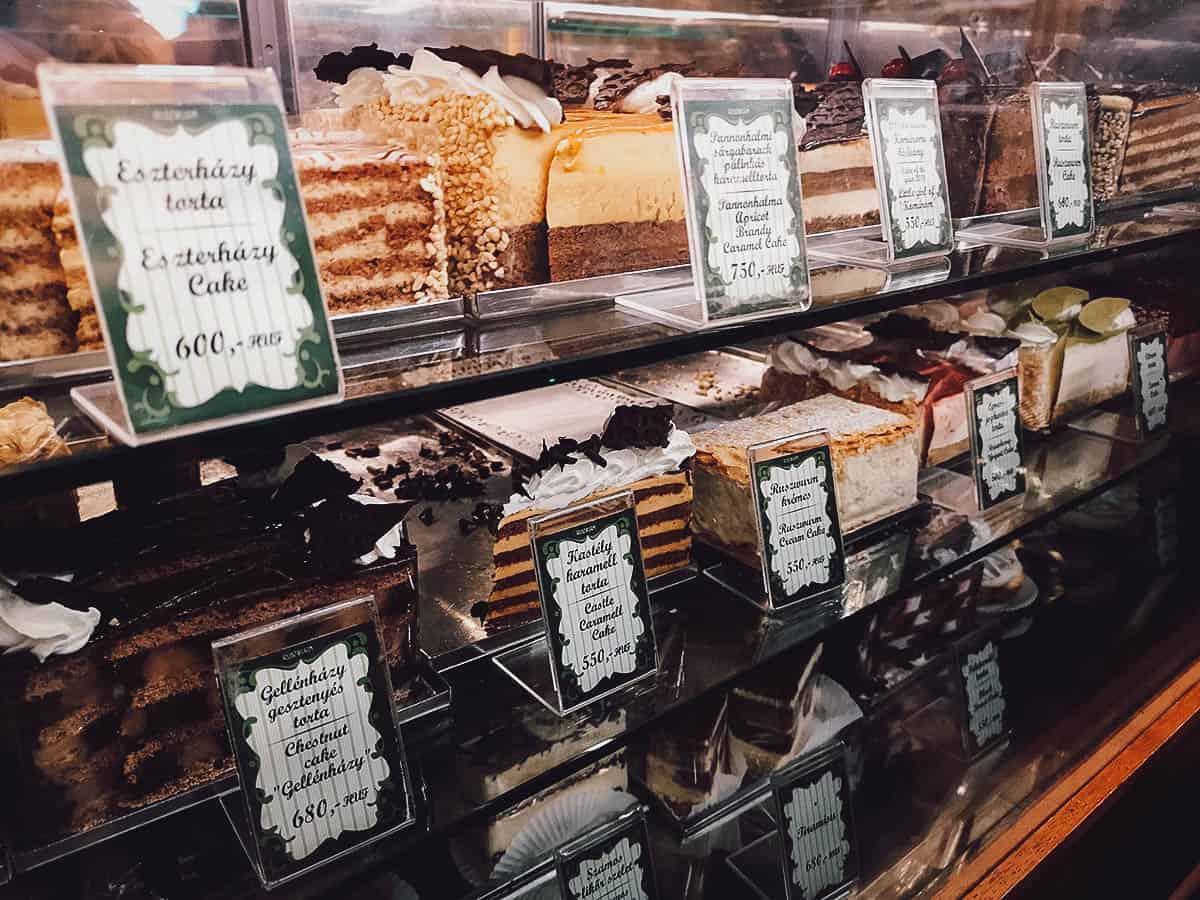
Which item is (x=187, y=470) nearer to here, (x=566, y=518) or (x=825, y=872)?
(x=566, y=518)

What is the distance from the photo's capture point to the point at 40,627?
3.37 ft

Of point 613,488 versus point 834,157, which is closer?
point 613,488

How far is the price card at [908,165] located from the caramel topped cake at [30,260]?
1123mm

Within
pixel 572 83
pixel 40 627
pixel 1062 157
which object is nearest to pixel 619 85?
pixel 572 83

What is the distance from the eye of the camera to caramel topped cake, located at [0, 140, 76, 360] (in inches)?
38.7

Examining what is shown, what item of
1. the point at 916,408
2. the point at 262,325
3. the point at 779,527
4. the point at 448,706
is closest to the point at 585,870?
the point at 448,706

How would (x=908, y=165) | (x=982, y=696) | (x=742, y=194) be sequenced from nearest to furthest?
(x=742, y=194) → (x=908, y=165) → (x=982, y=696)

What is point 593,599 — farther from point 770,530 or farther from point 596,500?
point 770,530

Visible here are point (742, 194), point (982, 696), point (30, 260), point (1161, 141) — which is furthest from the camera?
point (1161, 141)

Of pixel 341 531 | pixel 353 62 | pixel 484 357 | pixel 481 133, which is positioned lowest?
pixel 341 531

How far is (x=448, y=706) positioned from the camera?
132 cm

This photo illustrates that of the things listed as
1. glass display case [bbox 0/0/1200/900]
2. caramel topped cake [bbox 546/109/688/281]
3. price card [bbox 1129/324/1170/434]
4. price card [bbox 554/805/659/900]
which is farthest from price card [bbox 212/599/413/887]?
price card [bbox 1129/324/1170/434]

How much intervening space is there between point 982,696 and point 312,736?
1374 millimetres

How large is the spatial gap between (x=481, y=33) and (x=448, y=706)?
4.82 feet
